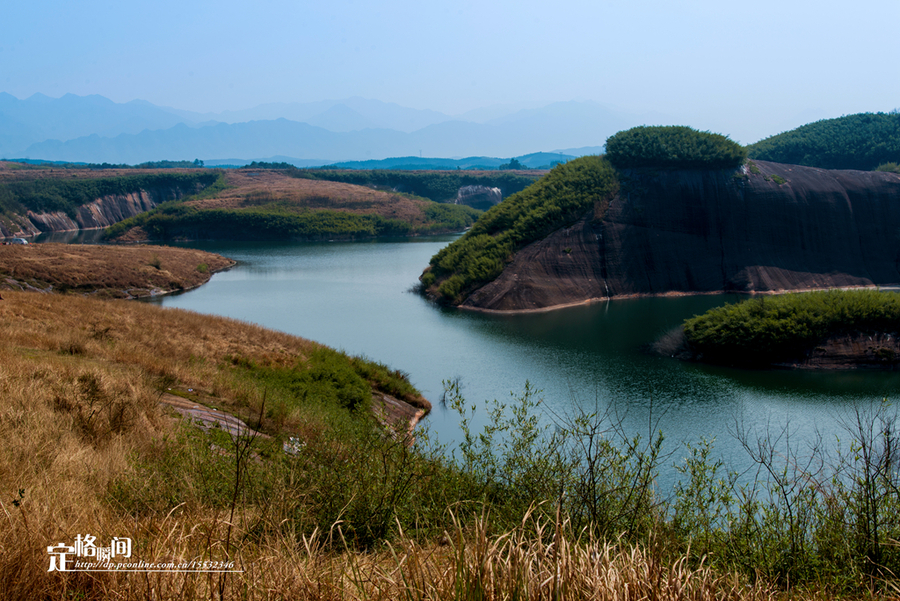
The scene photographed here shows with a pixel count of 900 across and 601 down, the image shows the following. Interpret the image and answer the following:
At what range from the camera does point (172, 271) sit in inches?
2063

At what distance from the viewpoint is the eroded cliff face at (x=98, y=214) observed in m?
88.7

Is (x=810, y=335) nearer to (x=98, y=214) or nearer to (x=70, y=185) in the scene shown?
(x=98, y=214)

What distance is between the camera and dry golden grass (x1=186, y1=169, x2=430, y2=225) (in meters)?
95.8

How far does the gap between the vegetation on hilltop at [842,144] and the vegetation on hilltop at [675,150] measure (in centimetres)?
3735

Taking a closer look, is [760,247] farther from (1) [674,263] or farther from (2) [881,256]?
(2) [881,256]

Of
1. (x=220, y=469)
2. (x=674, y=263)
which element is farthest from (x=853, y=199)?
(x=220, y=469)

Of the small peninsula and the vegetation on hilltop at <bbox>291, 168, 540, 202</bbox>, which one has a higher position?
the vegetation on hilltop at <bbox>291, 168, 540, 202</bbox>

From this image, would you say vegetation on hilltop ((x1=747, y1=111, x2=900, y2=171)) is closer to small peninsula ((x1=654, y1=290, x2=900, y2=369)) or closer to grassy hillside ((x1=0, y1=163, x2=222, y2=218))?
small peninsula ((x1=654, y1=290, x2=900, y2=369))

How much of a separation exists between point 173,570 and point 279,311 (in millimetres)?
36569

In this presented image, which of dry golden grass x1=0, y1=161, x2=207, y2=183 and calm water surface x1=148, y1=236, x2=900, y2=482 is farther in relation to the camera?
dry golden grass x1=0, y1=161, x2=207, y2=183

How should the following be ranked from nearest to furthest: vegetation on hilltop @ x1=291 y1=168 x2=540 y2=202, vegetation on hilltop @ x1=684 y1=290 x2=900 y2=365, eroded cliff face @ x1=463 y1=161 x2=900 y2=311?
vegetation on hilltop @ x1=684 y1=290 x2=900 y2=365
eroded cliff face @ x1=463 y1=161 x2=900 y2=311
vegetation on hilltop @ x1=291 y1=168 x2=540 y2=202

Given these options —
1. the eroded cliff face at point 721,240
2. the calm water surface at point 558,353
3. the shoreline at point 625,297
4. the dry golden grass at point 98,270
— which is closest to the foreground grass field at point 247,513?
the calm water surface at point 558,353

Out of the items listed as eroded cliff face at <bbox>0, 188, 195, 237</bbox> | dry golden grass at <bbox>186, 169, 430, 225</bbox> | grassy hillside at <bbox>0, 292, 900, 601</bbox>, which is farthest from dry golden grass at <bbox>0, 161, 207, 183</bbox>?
grassy hillside at <bbox>0, 292, 900, 601</bbox>

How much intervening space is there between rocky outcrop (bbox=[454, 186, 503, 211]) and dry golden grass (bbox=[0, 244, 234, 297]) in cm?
7425
